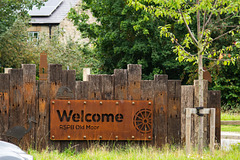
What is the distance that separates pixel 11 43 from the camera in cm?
2403

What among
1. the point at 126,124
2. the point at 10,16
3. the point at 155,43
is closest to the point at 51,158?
the point at 126,124

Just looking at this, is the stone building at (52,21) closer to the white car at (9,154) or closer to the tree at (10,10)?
the tree at (10,10)

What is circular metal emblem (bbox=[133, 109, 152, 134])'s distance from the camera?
8.09 metres

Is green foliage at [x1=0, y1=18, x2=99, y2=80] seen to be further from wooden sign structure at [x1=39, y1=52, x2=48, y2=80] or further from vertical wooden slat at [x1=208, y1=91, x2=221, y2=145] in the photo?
vertical wooden slat at [x1=208, y1=91, x2=221, y2=145]

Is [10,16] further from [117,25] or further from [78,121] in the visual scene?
[78,121]

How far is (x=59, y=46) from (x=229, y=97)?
12894mm

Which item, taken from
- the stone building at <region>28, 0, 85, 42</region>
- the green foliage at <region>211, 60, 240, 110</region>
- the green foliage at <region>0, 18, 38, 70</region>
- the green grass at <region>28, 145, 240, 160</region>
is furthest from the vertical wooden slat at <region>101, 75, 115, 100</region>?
the stone building at <region>28, 0, 85, 42</region>

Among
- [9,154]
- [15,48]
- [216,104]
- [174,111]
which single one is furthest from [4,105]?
[15,48]

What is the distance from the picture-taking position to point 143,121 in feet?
26.6

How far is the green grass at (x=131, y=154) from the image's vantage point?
7.07 metres

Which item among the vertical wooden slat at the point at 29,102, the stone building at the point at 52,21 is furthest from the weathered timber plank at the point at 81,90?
the stone building at the point at 52,21

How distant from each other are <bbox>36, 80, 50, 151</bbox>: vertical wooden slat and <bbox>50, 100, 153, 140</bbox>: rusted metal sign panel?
13 cm

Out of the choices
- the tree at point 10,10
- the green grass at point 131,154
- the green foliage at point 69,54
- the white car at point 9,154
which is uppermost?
the tree at point 10,10

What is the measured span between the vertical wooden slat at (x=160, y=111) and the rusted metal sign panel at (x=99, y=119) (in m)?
0.15
